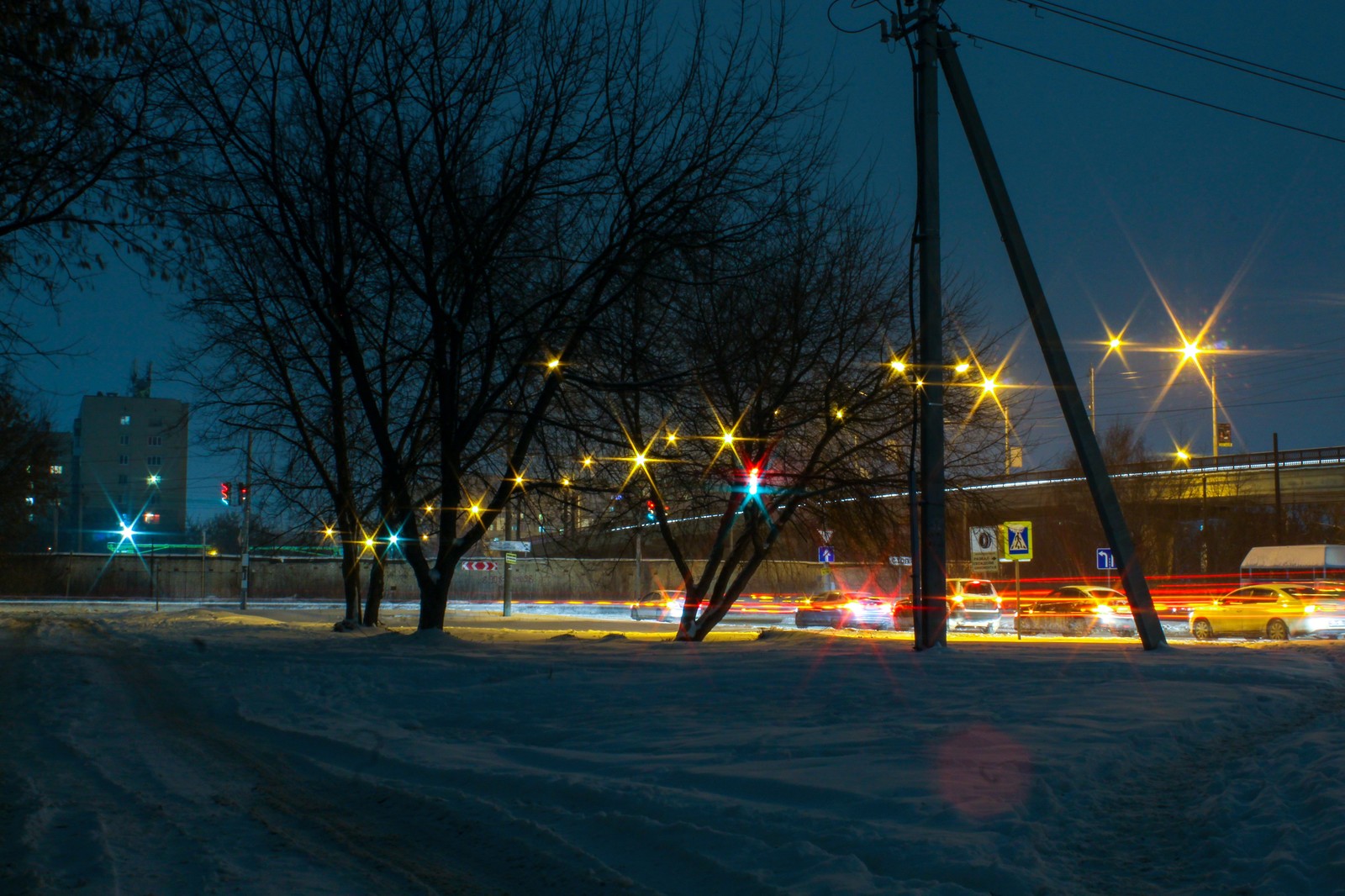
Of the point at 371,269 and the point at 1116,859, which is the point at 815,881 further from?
the point at 371,269

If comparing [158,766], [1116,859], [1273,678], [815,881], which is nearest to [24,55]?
[158,766]

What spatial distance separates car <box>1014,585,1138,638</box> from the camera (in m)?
35.0

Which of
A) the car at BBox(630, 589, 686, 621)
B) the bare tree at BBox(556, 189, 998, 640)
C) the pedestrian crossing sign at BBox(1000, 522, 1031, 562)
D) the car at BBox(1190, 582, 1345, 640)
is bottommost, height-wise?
the car at BBox(630, 589, 686, 621)

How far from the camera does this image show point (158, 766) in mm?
8070

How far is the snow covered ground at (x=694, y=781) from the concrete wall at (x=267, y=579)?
1652 inches

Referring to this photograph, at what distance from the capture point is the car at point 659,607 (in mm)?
45312

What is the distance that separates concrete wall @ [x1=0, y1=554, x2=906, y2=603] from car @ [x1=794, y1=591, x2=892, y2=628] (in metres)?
11.3


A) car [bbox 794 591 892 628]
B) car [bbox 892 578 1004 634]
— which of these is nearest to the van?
car [bbox 892 578 1004 634]

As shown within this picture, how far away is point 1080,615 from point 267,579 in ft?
142

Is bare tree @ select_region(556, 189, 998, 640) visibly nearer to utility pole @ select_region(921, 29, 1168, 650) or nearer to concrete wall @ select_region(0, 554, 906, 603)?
utility pole @ select_region(921, 29, 1168, 650)

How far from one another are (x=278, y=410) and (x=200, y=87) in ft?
28.5

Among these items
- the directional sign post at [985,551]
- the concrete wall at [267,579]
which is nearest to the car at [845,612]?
the concrete wall at [267,579]

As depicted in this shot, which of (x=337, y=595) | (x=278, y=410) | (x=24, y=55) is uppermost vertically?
(x=24, y=55)

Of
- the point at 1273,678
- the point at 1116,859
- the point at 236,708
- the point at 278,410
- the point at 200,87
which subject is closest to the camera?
the point at 1116,859
